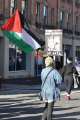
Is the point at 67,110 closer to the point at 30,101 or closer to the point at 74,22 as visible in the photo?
the point at 30,101

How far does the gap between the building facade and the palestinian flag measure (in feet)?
16.2

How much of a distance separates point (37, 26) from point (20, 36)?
19605mm

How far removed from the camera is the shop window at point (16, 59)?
4000 centimetres

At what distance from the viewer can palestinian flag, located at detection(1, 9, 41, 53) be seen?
25.3 metres

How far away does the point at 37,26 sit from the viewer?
45.1m

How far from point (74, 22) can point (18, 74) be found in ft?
51.7

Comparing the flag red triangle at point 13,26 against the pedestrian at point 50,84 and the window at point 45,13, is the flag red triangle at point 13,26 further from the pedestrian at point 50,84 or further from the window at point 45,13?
the window at point 45,13

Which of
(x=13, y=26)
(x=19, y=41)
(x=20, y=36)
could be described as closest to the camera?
(x=20, y=36)

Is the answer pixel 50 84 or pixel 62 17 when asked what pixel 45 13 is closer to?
pixel 62 17

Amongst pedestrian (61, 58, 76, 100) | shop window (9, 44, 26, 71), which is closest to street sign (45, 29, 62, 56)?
shop window (9, 44, 26, 71)

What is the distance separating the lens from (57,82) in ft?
42.5

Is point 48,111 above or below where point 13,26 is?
below

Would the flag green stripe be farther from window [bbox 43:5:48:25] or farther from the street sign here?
window [bbox 43:5:48:25]

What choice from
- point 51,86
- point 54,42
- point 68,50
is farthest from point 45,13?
point 51,86
